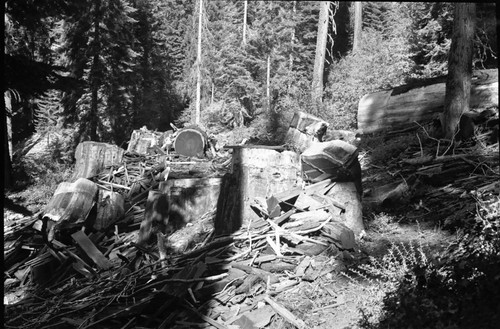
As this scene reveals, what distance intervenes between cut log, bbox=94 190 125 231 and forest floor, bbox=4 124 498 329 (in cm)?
214

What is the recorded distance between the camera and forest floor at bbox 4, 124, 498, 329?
13.7ft

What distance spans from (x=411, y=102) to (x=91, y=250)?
846cm

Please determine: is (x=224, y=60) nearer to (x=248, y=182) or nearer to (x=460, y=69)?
(x=460, y=69)

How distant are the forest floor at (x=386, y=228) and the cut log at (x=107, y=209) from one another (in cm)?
214

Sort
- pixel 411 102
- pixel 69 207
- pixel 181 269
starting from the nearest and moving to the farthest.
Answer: pixel 181 269 → pixel 69 207 → pixel 411 102

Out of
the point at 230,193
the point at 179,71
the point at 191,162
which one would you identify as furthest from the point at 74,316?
the point at 179,71

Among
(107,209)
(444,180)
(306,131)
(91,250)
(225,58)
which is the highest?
(225,58)

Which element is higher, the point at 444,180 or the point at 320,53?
the point at 320,53

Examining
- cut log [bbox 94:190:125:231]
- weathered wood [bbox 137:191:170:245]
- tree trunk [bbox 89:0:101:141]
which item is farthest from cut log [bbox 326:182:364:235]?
tree trunk [bbox 89:0:101:141]

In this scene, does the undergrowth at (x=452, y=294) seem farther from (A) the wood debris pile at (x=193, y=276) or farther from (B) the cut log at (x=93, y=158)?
(B) the cut log at (x=93, y=158)

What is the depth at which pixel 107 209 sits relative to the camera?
802cm

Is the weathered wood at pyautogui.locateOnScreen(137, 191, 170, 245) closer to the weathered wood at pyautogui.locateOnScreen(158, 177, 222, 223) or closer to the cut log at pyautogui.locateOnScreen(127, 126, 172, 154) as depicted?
the weathered wood at pyautogui.locateOnScreen(158, 177, 222, 223)

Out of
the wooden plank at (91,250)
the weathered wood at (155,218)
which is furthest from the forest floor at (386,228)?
the weathered wood at (155,218)

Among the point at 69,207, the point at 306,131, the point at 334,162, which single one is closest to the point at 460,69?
the point at 334,162
